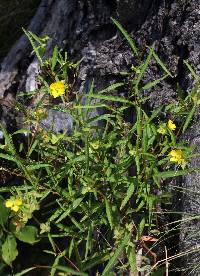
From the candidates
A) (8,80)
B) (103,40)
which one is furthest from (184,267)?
(8,80)

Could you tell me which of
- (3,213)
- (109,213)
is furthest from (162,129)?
(3,213)

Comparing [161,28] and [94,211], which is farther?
[161,28]

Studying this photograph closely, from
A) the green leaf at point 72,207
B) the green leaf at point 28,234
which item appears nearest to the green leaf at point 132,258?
the green leaf at point 72,207

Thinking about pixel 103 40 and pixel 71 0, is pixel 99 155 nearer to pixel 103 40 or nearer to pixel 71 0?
pixel 103 40

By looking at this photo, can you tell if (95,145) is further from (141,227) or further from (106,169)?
(141,227)

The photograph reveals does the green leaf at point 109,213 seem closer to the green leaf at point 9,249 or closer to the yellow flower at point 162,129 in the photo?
the yellow flower at point 162,129

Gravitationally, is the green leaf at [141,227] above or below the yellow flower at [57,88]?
below

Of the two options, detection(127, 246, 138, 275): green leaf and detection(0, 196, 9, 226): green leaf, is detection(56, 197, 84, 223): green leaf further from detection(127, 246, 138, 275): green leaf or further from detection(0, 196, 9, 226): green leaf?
detection(0, 196, 9, 226): green leaf

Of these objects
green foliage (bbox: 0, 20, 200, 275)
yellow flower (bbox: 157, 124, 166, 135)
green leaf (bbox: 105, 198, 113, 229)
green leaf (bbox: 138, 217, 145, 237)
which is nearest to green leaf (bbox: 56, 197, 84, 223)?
green foliage (bbox: 0, 20, 200, 275)
